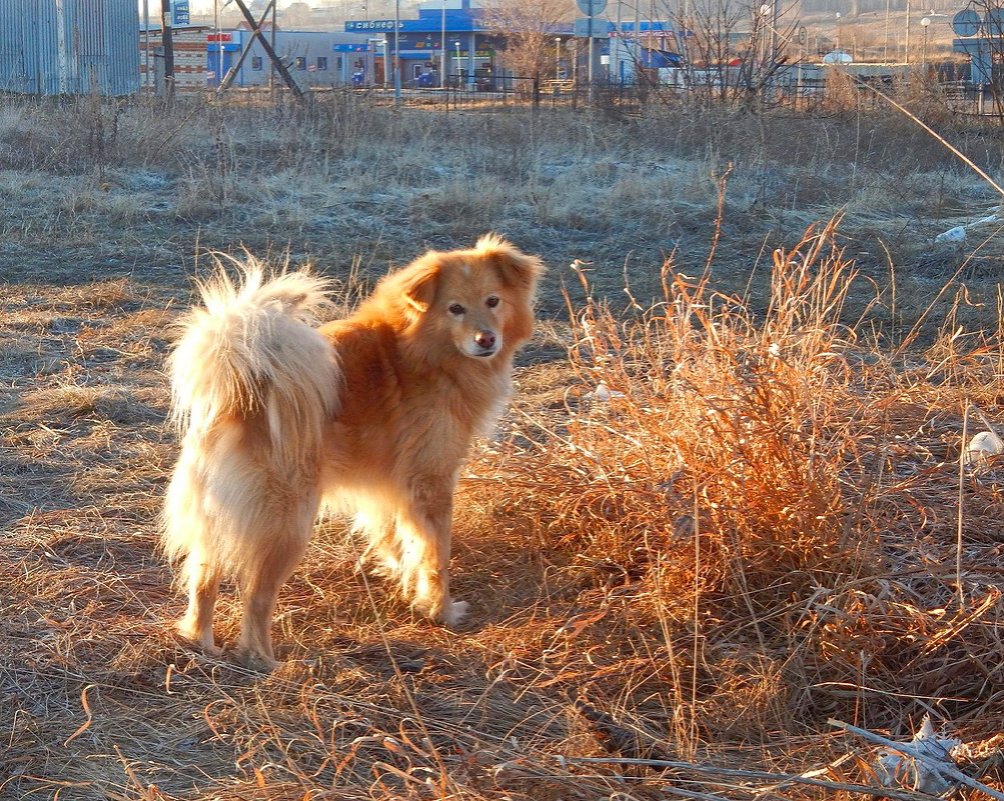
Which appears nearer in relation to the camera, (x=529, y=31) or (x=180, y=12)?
(x=529, y=31)

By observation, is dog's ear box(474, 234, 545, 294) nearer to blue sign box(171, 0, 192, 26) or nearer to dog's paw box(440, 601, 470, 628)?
dog's paw box(440, 601, 470, 628)

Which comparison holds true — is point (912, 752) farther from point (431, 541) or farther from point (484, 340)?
point (484, 340)

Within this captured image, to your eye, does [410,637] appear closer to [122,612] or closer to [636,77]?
[122,612]

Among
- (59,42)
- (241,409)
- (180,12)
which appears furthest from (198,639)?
(180,12)

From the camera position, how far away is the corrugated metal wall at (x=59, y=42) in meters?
22.8

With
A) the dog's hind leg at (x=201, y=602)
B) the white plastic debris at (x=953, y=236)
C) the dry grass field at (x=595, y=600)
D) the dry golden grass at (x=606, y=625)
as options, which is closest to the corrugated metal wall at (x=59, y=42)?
the white plastic debris at (x=953, y=236)

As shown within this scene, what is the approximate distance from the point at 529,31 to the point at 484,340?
70.8 ft

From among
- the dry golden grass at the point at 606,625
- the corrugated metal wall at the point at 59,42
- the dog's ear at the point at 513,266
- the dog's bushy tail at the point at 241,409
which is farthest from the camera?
the corrugated metal wall at the point at 59,42

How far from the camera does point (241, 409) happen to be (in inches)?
130

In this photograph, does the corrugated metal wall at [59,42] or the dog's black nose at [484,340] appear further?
the corrugated metal wall at [59,42]

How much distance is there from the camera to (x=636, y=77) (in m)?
17.4

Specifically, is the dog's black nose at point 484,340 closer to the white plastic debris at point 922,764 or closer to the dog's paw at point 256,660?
the dog's paw at point 256,660

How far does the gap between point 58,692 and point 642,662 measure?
182cm

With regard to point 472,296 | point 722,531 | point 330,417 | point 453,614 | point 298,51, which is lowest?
point 453,614
